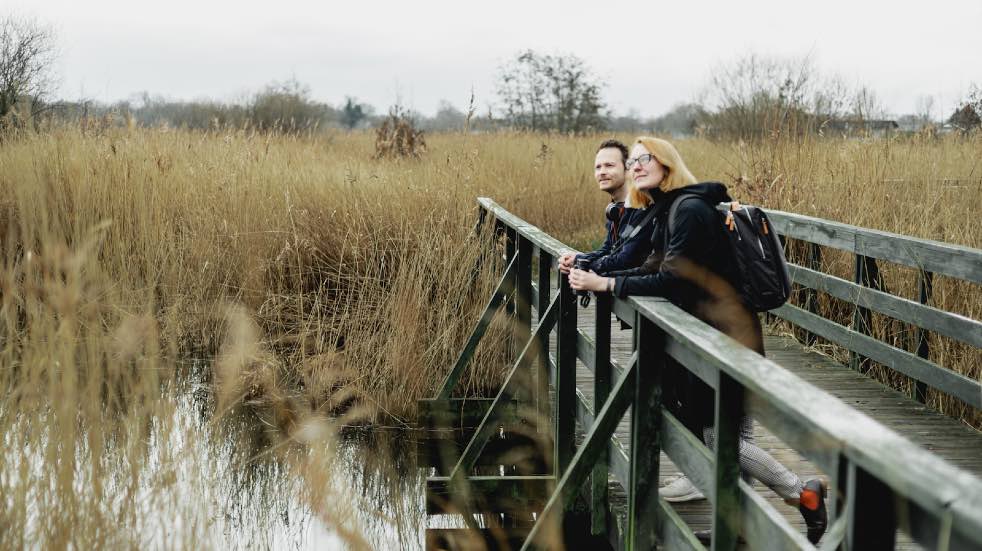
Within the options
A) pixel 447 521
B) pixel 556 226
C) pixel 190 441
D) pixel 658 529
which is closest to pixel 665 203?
pixel 658 529

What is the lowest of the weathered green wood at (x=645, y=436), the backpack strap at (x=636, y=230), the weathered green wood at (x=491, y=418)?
the weathered green wood at (x=491, y=418)

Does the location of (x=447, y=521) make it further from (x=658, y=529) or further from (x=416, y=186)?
(x=416, y=186)

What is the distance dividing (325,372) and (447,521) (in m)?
1.49

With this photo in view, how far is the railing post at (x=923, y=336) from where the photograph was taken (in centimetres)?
500

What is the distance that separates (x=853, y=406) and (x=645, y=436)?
8.84 feet

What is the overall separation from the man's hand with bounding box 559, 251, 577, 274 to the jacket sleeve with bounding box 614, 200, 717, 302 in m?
0.66

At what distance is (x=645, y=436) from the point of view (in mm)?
3033

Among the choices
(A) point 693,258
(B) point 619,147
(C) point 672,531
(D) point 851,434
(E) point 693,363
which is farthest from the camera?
(B) point 619,147

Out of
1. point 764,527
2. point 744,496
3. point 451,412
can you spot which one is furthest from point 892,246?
point 764,527

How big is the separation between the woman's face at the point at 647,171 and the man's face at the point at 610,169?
1.00 metres

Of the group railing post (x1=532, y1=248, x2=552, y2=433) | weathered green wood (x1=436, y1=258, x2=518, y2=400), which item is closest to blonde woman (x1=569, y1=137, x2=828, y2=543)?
railing post (x1=532, y1=248, x2=552, y2=433)

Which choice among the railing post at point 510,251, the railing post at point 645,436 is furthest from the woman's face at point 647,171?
the railing post at point 510,251

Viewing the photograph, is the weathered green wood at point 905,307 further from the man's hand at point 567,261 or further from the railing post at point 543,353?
the man's hand at point 567,261

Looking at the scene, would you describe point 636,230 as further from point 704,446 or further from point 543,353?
point 543,353
